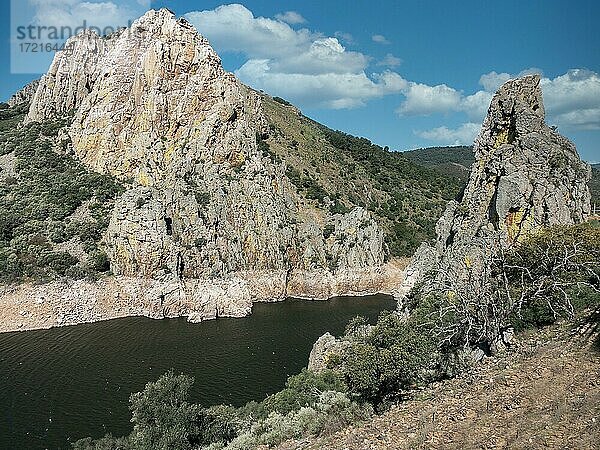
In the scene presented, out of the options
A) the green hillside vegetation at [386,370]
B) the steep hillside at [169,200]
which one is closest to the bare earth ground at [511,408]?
the green hillside vegetation at [386,370]

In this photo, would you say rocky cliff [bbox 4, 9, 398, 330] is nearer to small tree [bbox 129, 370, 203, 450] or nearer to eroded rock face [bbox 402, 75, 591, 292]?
eroded rock face [bbox 402, 75, 591, 292]

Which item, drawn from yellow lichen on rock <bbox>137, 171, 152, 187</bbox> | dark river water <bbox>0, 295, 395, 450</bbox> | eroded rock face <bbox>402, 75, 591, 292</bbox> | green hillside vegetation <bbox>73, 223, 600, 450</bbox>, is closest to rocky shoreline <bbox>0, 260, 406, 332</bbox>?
dark river water <bbox>0, 295, 395, 450</bbox>

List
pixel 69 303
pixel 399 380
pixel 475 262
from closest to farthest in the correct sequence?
pixel 399 380
pixel 475 262
pixel 69 303

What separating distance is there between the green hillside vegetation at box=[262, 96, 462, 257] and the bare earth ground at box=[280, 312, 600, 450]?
63999 mm

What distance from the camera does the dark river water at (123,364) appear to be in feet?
99.8

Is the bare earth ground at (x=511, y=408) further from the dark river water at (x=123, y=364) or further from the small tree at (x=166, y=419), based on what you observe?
the dark river water at (x=123, y=364)

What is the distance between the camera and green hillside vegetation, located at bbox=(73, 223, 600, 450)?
18.0 m

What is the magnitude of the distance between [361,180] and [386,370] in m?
78.4

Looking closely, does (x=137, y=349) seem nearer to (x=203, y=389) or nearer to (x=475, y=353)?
(x=203, y=389)

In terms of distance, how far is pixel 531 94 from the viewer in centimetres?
3303

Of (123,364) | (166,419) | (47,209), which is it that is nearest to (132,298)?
(47,209)

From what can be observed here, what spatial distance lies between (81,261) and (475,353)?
171ft

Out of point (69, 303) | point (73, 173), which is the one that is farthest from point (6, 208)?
point (69, 303)

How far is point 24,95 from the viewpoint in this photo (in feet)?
340
